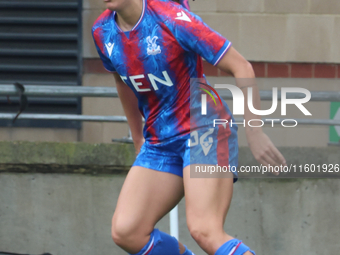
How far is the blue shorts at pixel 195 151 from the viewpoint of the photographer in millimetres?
2941

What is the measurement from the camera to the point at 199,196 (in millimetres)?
2795

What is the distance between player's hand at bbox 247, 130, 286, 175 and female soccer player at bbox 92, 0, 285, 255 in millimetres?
51

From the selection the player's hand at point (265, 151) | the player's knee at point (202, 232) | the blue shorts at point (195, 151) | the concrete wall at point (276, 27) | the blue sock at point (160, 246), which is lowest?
the blue sock at point (160, 246)

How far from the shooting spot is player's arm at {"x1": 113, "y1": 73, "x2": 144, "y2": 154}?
3.56 meters

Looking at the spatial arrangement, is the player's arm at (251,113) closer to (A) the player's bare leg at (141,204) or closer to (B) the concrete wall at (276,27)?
(A) the player's bare leg at (141,204)

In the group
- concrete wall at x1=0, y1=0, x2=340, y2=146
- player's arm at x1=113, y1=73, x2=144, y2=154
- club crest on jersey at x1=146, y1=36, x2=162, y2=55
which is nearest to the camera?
club crest on jersey at x1=146, y1=36, x2=162, y2=55

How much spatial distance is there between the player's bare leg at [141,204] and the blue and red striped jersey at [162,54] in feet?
0.86

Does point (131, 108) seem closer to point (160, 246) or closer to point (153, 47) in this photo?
point (153, 47)

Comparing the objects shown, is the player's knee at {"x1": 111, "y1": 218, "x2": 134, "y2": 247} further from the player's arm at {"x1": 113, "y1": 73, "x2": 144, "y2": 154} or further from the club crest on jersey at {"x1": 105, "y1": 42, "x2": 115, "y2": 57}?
the club crest on jersey at {"x1": 105, "y1": 42, "x2": 115, "y2": 57}

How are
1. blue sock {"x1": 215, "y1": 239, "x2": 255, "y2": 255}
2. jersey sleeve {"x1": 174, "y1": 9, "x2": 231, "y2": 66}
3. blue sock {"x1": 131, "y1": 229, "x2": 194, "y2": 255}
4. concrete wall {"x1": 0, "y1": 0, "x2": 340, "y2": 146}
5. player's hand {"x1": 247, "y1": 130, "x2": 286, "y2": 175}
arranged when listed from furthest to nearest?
concrete wall {"x1": 0, "y1": 0, "x2": 340, "y2": 146}, blue sock {"x1": 131, "y1": 229, "x2": 194, "y2": 255}, jersey sleeve {"x1": 174, "y1": 9, "x2": 231, "y2": 66}, blue sock {"x1": 215, "y1": 239, "x2": 255, "y2": 255}, player's hand {"x1": 247, "y1": 130, "x2": 286, "y2": 175}

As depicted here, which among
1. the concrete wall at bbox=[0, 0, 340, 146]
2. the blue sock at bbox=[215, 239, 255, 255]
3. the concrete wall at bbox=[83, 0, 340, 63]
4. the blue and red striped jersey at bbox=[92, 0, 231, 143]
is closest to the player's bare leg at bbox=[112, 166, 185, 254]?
the blue and red striped jersey at bbox=[92, 0, 231, 143]

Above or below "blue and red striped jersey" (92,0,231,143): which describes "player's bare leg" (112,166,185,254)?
below

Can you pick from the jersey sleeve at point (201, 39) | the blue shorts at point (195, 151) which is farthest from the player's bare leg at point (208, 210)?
the jersey sleeve at point (201, 39)

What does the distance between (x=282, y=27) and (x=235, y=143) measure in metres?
4.35
